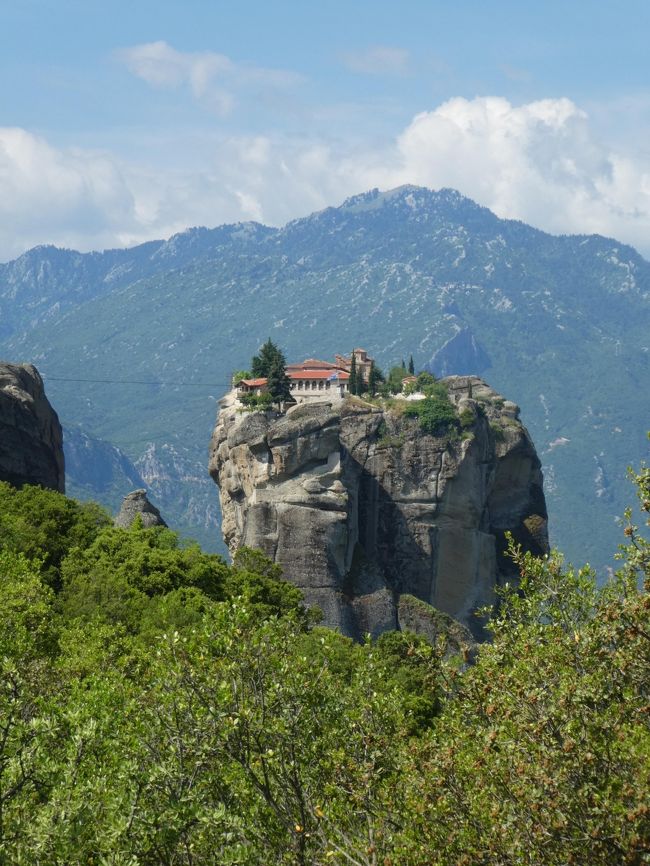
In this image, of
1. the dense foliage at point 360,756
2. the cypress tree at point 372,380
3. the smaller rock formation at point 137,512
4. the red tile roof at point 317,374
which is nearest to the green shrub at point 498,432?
the cypress tree at point 372,380

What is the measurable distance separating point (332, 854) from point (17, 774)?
5125mm

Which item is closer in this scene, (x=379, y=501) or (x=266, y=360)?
(x=379, y=501)

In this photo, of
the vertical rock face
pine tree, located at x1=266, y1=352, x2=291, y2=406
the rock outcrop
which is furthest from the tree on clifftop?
the rock outcrop

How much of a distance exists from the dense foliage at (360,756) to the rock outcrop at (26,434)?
5493cm

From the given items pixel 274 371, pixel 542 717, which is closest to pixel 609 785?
pixel 542 717

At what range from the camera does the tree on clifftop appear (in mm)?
114312

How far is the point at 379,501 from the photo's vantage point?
114938 mm

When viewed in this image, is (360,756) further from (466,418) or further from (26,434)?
(466,418)

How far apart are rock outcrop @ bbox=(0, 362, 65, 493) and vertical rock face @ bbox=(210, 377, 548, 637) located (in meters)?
19.2

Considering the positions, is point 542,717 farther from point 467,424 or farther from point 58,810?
point 467,424

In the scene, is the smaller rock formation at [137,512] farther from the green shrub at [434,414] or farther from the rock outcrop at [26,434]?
the green shrub at [434,414]

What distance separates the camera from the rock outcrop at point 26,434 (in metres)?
81.1

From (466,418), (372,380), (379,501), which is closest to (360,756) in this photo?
(379,501)

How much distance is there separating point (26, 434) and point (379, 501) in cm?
4026
